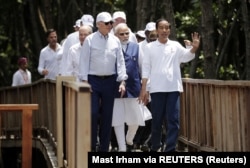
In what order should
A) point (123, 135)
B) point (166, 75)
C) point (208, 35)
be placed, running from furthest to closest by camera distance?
1. point (208, 35)
2. point (123, 135)
3. point (166, 75)

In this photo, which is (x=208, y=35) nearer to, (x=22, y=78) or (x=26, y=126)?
(x=26, y=126)

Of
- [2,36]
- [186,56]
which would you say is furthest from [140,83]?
[2,36]

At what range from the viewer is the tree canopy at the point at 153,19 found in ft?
56.6

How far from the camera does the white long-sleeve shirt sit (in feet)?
38.1

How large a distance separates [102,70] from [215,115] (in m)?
1.71

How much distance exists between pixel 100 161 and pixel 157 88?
334 cm

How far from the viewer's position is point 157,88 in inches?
458

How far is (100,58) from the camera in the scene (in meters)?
11.6

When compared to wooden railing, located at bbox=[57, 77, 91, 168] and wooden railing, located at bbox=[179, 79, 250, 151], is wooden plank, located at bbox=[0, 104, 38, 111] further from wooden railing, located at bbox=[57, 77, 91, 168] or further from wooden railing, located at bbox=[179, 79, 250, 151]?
wooden railing, located at bbox=[57, 77, 91, 168]

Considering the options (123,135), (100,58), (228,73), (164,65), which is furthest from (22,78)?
(164,65)

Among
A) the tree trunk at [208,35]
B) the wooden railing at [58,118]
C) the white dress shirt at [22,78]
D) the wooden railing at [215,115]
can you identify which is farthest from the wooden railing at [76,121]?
the white dress shirt at [22,78]

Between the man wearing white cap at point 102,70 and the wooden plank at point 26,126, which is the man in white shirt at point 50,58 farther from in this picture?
the man wearing white cap at point 102,70

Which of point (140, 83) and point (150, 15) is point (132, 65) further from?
point (150, 15)

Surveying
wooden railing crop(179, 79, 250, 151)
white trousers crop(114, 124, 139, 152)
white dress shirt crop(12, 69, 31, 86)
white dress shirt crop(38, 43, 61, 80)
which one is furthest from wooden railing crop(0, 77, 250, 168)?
white dress shirt crop(12, 69, 31, 86)
